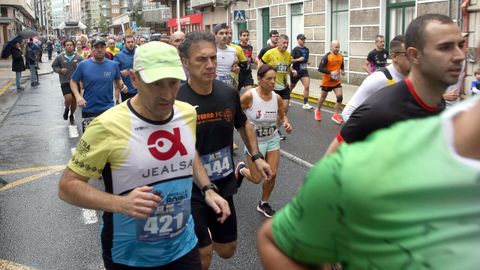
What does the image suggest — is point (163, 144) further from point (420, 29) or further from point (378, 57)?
point (378, 57)

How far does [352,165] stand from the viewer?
3.76 feet

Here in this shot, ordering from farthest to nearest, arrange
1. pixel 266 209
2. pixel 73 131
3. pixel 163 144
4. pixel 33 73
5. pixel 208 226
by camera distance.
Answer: pixel 33 73, pixel 73 131, pixel 266 209, pixel 208 226, pixel 163 144

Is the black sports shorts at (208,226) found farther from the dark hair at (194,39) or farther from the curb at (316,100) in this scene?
the curb at (316,100)

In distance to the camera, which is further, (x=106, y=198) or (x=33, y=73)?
(x=33, y=73)

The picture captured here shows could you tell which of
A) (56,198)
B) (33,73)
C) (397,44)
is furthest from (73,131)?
(33,73)

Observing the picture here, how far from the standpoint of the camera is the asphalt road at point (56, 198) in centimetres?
502

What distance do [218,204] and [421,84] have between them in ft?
4.32

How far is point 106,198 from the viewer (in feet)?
8.27

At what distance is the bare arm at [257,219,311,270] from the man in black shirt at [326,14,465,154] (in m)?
1.20

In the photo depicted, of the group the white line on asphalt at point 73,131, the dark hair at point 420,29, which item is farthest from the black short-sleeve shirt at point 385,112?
the white line on asphalt at point 73,131

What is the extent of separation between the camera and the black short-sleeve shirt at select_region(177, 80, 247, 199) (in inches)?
152

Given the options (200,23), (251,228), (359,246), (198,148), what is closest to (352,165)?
(359,246)

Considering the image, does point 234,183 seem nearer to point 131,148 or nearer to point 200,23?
point 131,148

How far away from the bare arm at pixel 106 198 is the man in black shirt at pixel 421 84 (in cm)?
89
